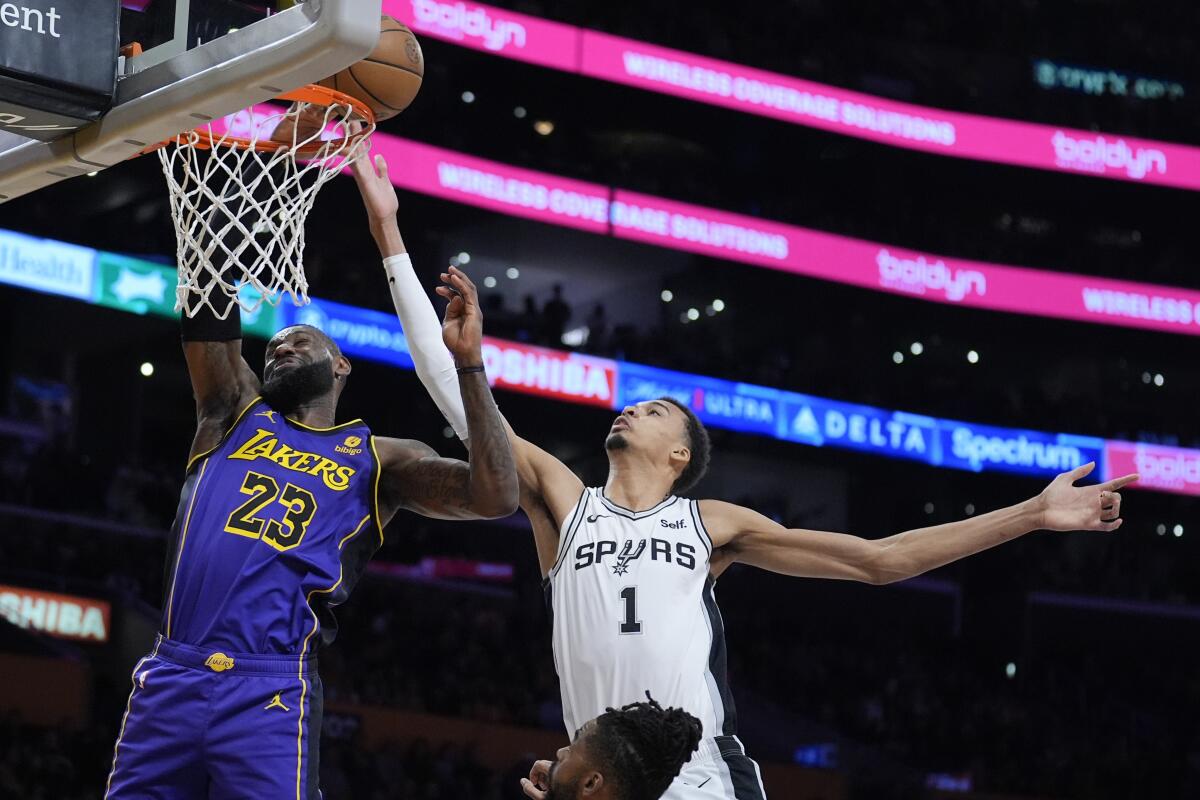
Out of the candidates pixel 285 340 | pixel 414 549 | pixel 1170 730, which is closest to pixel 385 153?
pixel 414 549

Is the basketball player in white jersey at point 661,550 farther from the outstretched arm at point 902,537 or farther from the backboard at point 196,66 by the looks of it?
the backboard at point 196,66

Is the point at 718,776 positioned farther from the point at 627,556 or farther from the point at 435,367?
the point at 435,367

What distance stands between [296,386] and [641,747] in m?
1.69

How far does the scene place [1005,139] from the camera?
23922 millimetres

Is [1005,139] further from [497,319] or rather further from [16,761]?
[16,761]

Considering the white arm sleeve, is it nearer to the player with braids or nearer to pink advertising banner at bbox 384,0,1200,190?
the player with braids

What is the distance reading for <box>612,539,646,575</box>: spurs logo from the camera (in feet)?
14.7

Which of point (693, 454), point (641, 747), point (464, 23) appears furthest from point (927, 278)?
point (641, 747)

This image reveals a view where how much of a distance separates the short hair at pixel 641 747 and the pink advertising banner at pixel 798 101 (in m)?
16.6

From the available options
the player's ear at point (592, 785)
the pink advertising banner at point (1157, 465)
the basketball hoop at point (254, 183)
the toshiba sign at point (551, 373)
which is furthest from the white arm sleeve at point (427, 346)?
the pink advertising banner at point (1157, 465)

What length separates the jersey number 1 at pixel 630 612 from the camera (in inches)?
172

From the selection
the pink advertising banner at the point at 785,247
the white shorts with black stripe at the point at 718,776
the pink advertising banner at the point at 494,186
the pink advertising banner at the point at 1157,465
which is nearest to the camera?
the white shorts with black stripe at the point at 718,776

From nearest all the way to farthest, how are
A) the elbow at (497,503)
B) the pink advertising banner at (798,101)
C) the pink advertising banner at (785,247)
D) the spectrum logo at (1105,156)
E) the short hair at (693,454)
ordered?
the elbow at (497,503) → the short hair at (693,454) → the pink advertising banner at (785,247) → the pink advertising banner at (798,101) → the spectrum logo at (1105,156)

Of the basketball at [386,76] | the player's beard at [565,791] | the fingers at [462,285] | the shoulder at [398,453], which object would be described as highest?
the basketball at [386,76]
